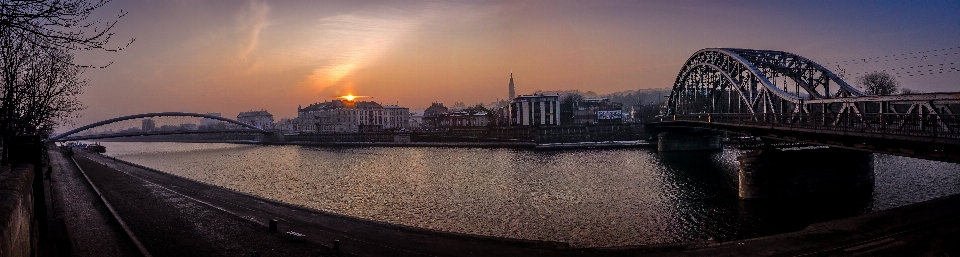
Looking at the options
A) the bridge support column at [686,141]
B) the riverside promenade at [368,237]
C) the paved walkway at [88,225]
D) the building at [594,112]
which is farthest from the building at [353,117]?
the riverside promenade at [368,237]

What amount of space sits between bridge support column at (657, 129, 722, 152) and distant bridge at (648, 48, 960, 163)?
224 cm

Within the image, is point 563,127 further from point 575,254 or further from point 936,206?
point 575,254

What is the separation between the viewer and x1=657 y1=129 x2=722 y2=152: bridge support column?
79375mm

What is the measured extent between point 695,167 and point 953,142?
38.1 metres

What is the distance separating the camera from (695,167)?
2309 inches

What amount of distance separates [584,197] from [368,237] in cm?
2119

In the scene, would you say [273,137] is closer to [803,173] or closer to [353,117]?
[353,117]

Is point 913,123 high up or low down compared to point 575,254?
up

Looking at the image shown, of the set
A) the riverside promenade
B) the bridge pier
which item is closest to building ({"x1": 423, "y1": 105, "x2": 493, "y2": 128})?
the bridge pier

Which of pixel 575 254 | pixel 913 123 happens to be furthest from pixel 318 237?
pixel 913 123

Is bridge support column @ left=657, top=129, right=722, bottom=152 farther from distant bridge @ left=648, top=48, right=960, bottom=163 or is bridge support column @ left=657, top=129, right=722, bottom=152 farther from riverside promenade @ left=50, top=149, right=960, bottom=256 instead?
riverside promenade @ left=50, top=149, right=960, bottom=256

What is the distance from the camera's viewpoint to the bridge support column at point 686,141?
260 feet

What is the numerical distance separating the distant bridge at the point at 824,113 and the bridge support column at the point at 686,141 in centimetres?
224

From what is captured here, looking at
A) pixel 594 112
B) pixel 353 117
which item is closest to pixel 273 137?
pixel 353 117
